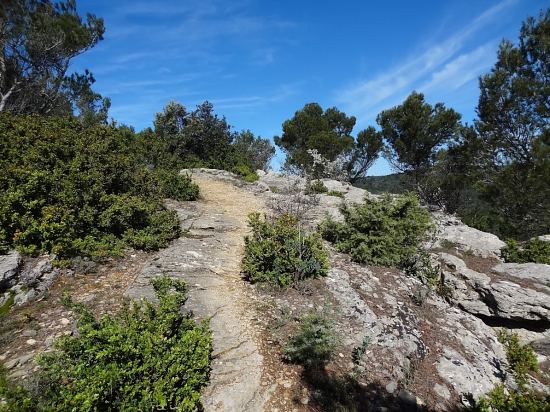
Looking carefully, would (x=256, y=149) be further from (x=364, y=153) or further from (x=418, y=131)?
(x=418, y=131)

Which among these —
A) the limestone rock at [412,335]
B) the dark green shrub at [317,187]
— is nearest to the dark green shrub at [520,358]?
the limestone rock at [412,335]

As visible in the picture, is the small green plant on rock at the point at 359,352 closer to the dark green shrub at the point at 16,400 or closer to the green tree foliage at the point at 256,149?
the dark green shrub at the point at 16,400

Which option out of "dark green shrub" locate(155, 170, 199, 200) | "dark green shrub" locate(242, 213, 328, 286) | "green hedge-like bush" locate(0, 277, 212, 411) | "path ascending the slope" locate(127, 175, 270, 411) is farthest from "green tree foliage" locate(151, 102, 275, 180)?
"green hedge-like bush" locate(0, 277, 212, 411)

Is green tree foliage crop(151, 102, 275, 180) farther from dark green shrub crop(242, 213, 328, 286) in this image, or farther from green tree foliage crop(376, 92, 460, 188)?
dark green shrub crop(242, 213, 328, 286)

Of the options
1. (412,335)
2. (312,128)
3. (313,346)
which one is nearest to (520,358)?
(412,335)

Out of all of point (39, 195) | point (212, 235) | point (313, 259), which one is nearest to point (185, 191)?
point (212, 235)

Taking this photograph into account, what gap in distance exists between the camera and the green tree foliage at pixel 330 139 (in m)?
29.7

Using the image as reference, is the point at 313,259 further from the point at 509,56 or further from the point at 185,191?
the point at 509,56

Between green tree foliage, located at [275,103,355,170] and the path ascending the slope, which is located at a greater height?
green tree foliage, located at [275,103,355,170]

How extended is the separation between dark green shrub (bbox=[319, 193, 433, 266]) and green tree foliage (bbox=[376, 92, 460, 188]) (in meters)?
15.7

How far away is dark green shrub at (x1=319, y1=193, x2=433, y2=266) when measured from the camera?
29.3 ft

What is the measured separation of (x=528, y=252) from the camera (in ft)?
35.0

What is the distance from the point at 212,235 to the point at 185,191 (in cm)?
443

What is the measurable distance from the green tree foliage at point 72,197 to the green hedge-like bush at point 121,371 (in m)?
3.31
